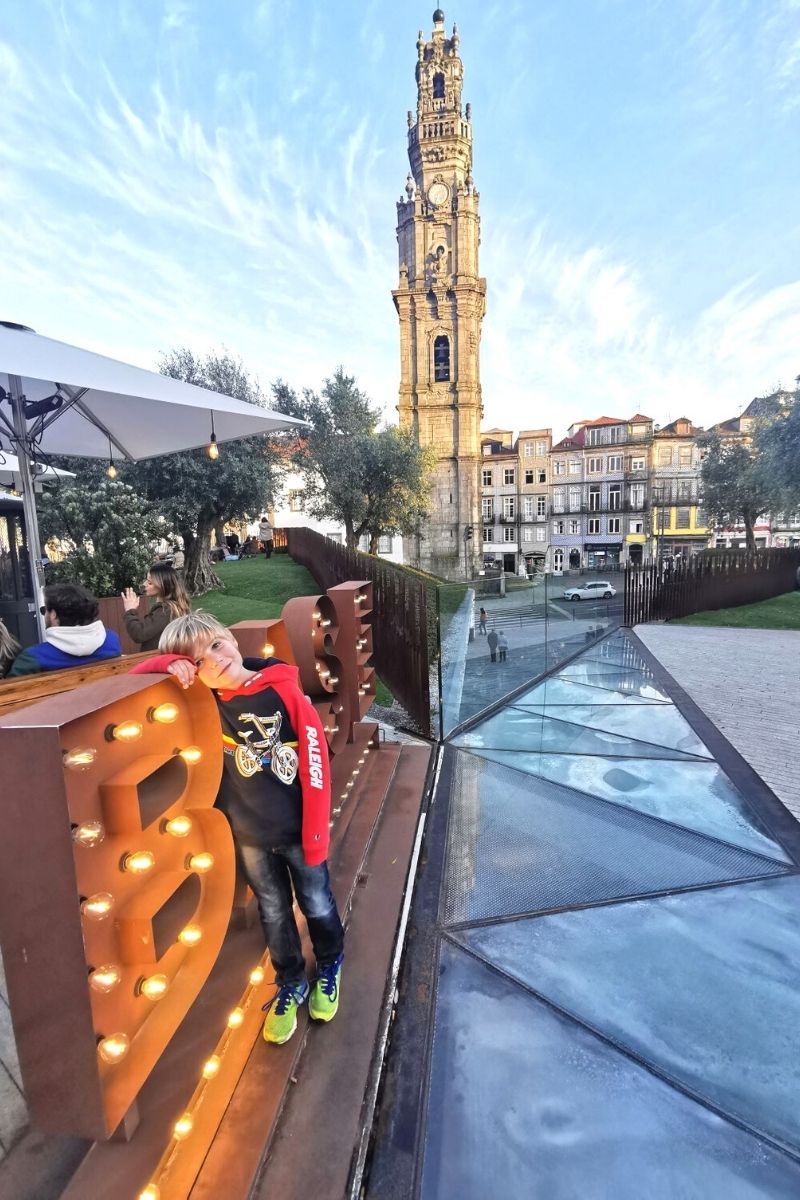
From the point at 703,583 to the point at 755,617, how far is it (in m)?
1.67

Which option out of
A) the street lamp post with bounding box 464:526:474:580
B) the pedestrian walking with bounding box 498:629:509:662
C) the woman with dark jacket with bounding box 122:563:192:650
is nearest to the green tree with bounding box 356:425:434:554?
the street lamp post with bounding box 464:526:474:580

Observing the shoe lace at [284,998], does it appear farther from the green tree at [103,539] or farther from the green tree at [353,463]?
the green tree at [353,463]

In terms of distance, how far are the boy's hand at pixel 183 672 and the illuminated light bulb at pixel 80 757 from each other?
0.34 m

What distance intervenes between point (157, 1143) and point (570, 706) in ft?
→ 17.8

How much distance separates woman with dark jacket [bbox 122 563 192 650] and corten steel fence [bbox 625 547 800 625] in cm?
1219

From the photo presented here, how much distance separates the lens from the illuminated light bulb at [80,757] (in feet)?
3.60

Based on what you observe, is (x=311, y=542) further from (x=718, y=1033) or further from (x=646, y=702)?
(x=718, y=1033)

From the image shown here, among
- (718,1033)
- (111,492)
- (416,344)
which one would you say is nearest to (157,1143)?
(718,1033)

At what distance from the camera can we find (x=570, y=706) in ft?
20.1

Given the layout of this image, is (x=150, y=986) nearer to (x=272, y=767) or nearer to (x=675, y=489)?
(x=272, y=767)

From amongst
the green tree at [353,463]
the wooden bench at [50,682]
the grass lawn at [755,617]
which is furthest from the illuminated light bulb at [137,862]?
the green tree at [353,463]

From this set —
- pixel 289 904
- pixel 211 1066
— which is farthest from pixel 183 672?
pixel 211 1066

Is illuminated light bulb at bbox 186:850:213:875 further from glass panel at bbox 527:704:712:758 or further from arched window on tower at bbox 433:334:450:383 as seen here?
arched window on tower at bbox 433:334:450:383

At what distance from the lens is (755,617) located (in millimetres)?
14438
